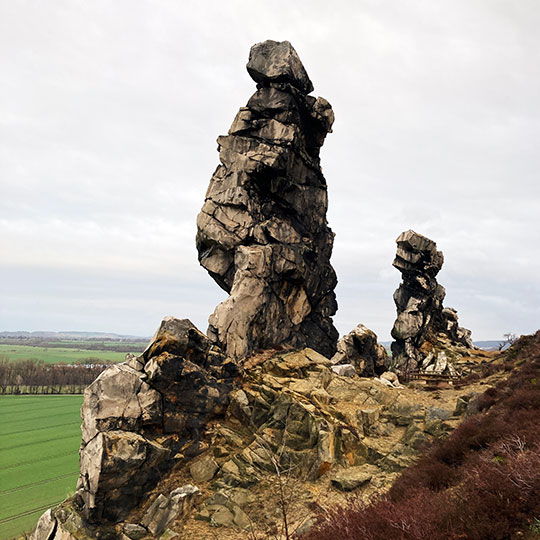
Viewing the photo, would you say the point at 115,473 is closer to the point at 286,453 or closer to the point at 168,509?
the point at 168,509

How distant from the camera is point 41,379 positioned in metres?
142

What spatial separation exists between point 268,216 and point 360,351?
18598 millimetres

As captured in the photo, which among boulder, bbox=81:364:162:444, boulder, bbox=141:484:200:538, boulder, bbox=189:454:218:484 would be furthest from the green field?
boulder, bbox=141:484:200:538

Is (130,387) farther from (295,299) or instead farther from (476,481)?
(295,299)

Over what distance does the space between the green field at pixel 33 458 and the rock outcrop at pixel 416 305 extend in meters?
59.0

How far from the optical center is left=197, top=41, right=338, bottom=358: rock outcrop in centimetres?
3166

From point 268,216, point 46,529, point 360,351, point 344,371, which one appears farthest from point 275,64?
point 46,529

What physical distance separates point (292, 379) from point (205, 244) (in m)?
15.6

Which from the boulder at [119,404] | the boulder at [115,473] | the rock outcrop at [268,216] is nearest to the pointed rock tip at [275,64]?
the rock outcrop at [268,216]

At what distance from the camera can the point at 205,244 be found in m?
35.4

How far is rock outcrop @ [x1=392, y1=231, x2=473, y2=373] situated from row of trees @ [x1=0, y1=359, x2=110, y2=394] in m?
116

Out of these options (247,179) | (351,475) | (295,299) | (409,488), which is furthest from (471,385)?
(247,179)

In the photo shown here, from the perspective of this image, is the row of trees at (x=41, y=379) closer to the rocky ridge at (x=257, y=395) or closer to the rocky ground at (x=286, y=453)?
the rocky ridge at (x=257, y=395)

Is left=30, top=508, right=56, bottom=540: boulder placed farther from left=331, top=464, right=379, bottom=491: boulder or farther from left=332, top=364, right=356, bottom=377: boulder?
left=332, top=364, right=356, bottom=377: boulder
